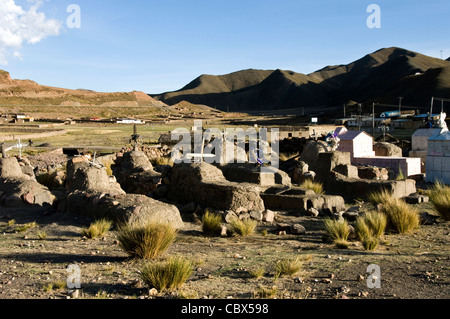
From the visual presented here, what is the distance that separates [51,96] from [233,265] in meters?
112

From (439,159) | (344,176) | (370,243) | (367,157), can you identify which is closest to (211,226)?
(370,243)

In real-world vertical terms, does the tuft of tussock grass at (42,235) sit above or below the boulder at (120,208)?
below

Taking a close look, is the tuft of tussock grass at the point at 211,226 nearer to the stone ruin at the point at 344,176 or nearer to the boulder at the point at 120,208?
the boulder at the point at 120,208

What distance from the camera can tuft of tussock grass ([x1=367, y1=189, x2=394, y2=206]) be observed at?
12.2m

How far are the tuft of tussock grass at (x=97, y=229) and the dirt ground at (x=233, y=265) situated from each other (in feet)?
0.46

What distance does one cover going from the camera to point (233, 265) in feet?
22.7

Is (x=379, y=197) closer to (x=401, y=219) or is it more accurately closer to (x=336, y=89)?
(x=401, y=219)

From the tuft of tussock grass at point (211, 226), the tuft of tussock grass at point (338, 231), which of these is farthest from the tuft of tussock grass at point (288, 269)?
the tuft of tussock grass at point (211, 226)

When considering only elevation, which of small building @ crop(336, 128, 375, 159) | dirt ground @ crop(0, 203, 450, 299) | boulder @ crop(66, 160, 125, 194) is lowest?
dirt ground @ crop(0, 203, 450, 299)

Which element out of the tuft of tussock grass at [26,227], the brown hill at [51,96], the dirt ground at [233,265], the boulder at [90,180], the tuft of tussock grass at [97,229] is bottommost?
the dirt ground at [233,265]

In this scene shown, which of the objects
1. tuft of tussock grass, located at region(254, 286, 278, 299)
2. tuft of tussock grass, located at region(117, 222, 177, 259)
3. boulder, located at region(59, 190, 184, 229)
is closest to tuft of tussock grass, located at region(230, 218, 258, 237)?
boulder, located at region(59, 190, 184, 229)

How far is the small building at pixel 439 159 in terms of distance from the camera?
54.6 feet

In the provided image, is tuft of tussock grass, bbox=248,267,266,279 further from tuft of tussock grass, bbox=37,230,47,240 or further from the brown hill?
the brown hill

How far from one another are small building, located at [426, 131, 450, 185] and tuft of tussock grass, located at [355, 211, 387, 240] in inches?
347
